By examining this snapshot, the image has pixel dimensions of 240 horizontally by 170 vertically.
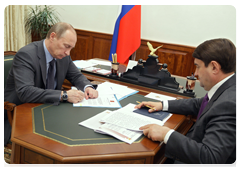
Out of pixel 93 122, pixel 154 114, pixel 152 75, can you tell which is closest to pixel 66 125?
pixel 93 122

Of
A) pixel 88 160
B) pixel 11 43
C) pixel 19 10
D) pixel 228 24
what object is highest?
pixel 19 10

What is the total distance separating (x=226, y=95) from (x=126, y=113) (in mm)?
682

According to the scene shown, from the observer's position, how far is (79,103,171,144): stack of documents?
1306mm

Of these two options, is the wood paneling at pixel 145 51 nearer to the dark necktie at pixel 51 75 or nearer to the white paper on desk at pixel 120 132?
the dark necktie at pixel 51 75

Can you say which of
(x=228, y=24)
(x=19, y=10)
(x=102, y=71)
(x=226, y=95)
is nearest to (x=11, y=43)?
(x=19, y=10)

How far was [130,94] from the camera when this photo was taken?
2.10 m

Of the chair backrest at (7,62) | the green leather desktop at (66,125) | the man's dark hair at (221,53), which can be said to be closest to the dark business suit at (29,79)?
the green leather desktop at (66,125)

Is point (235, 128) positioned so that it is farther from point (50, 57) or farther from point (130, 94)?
point (50, 57)

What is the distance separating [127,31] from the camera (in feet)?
13.2

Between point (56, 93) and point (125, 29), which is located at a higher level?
point (125, 29)

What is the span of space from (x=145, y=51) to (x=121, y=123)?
3685mm

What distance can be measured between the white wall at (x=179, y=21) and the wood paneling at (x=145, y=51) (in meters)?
0.13

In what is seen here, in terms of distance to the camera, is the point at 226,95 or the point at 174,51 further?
the point at 174,51

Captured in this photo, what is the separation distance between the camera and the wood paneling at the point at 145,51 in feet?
15.0
